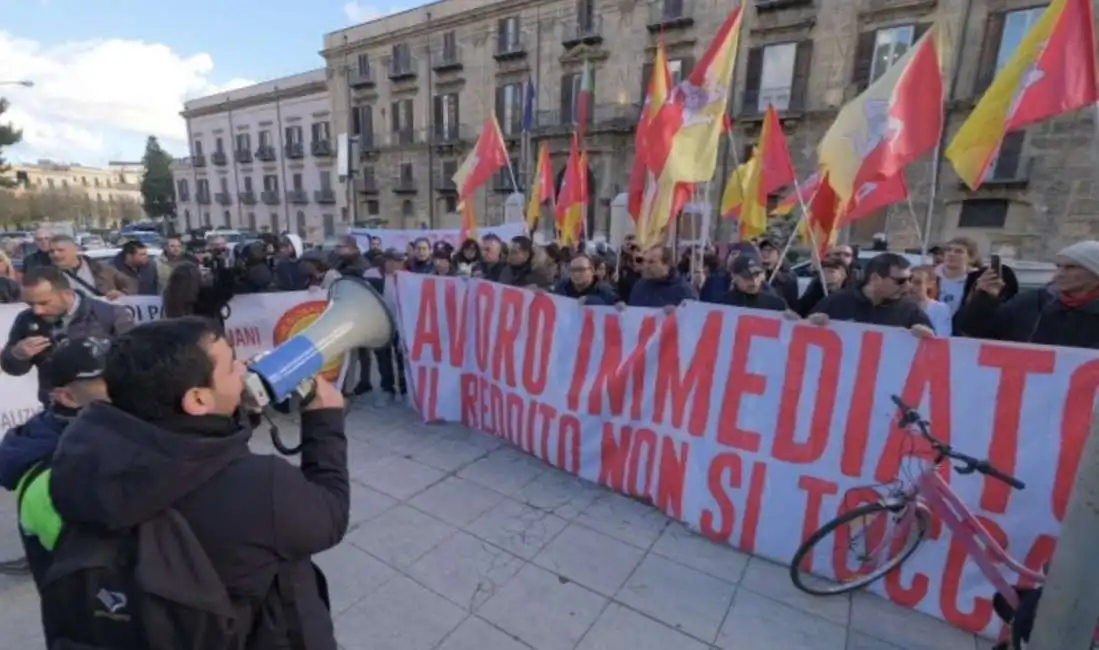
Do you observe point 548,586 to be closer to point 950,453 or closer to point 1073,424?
point 950,453

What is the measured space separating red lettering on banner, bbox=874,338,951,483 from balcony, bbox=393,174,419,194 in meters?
29.9

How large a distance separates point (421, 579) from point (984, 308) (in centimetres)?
395

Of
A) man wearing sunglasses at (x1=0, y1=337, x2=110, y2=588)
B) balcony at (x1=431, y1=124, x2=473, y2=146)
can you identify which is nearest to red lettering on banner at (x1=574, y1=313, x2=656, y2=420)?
man wearing sunglasses at (x1=0, y1=337, x2=110, y2=588)

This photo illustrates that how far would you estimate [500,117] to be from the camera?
25.9 metres

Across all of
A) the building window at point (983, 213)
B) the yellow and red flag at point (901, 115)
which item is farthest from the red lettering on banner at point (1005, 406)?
the building window at point (983, 213)

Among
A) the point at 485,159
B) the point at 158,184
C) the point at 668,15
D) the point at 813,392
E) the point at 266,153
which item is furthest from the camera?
the point at 158,184

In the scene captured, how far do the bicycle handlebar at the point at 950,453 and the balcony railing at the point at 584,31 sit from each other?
898 inches

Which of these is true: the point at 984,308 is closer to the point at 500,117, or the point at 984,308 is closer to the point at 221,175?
the point at 500,117

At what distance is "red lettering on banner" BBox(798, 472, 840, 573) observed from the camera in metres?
2.73

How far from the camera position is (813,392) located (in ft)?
8.99

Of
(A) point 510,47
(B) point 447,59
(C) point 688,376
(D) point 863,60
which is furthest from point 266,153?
(C) point 688,376

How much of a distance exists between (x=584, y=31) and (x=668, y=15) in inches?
147

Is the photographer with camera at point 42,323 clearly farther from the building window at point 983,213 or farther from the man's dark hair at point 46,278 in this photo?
the building window at point 983,213

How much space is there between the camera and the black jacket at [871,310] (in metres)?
3.18
